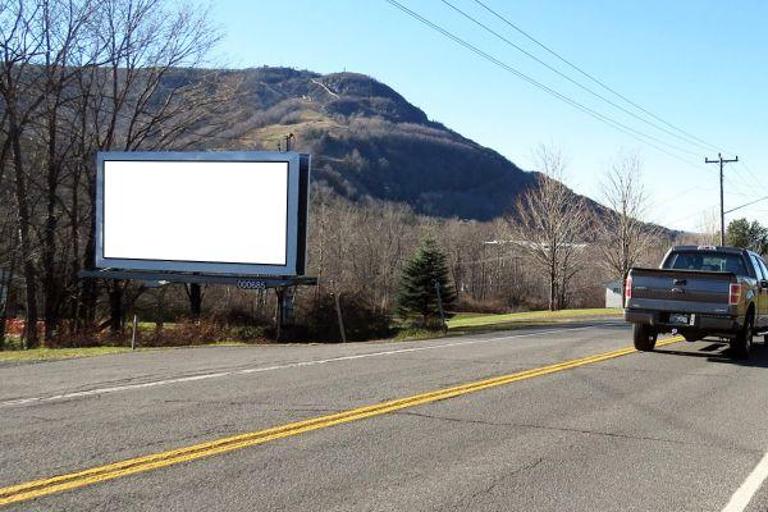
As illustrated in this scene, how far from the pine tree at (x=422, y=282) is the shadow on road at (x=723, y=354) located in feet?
116

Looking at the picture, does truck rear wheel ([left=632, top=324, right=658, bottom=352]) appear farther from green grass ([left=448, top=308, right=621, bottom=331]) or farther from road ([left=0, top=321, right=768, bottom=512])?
green grass ([left=448, top=308, right=621, bottom=331])

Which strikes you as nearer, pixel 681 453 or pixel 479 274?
pixel 681 453

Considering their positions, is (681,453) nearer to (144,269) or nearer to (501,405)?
(501,405)

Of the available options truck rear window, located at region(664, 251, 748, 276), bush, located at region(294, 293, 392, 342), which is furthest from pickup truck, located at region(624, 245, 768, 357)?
bush, located at region(294, 293, 392, 342)

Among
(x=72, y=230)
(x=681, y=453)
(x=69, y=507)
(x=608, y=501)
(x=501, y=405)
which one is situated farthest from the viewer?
(x=72, y=230)

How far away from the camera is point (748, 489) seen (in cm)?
543

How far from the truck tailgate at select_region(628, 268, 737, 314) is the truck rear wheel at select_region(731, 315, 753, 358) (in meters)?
1.08

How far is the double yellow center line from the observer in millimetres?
4965

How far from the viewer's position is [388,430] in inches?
271

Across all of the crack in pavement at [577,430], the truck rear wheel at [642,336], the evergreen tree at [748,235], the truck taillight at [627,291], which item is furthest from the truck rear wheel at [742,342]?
the evergreen tree at [748,235]

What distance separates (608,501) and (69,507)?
3.62 m

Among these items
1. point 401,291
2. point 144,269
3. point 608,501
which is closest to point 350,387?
point 608,501

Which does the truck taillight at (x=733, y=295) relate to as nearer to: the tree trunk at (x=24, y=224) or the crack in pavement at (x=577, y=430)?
the crack in pavement at (x=577, y=430)

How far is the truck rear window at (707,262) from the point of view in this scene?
14706mm
